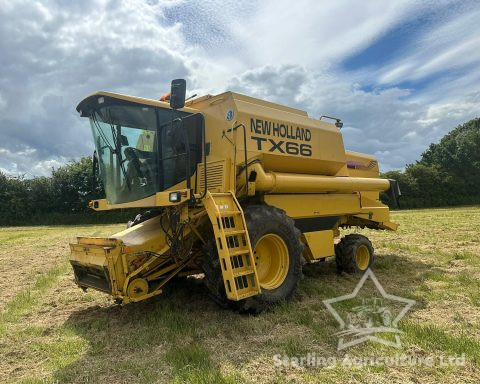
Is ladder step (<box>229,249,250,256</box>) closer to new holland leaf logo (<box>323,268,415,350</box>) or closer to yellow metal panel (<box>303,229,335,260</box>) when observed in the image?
new holland leaf logo (<box>323,268,415,350</box>)

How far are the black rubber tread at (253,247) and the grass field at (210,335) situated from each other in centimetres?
17

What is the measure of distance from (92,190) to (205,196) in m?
23.8

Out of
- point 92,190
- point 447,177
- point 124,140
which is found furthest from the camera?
point 447,177

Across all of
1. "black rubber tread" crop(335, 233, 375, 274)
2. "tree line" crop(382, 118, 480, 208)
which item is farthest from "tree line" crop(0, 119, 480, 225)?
"black rubber tread" crop(335, 233, 375, 274)

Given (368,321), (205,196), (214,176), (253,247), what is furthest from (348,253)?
(205,196)

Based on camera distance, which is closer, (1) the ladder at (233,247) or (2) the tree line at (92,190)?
(1) the ladder at (233,247)

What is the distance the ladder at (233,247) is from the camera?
15.3 feet

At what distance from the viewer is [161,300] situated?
237 inches

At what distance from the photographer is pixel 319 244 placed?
6.89m

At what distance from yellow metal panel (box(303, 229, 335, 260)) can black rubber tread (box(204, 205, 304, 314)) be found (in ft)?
3.28

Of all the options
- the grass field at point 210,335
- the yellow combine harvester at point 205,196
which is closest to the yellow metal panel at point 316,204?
the yellow combine harvester at point 205,196

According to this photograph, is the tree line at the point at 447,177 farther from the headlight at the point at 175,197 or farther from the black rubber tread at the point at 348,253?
the headlight at the point at 175,197

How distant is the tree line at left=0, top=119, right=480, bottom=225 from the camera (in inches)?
1268

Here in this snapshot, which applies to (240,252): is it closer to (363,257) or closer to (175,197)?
(175,197)
